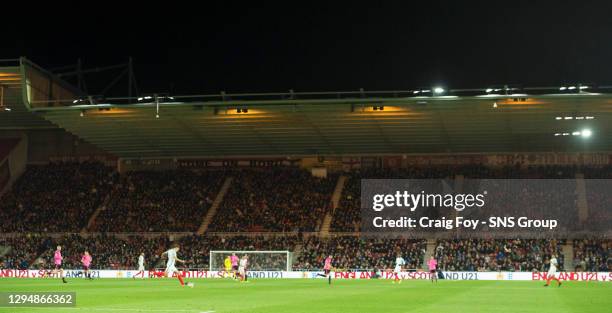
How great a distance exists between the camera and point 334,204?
206 ft

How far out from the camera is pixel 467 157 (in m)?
64.4

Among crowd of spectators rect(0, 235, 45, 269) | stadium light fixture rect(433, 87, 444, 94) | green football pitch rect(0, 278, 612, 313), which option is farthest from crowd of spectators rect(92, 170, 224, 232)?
green football pitch rect(0, 278, 612, 313)

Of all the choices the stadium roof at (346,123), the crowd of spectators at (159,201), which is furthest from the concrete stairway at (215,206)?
the stadium roof at (346,123)

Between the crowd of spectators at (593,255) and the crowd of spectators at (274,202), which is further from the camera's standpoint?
the crowd of spectators at (274,202)

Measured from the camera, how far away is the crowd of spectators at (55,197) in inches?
2509

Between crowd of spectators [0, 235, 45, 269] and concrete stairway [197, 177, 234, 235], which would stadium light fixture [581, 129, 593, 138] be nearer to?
concrete stairway [197, 177, 234, 235]

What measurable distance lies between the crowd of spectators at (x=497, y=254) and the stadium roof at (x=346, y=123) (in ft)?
26.2

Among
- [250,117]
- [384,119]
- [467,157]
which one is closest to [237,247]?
[250,117]

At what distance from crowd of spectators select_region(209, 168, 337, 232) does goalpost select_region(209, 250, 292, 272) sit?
656 cm

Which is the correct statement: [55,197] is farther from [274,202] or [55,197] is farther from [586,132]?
[586,132]

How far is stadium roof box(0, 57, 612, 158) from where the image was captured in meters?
51.6

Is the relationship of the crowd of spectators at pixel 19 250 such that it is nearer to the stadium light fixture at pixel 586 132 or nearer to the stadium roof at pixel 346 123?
the stadium roof at pixel 346 123

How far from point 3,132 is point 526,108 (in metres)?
43.9

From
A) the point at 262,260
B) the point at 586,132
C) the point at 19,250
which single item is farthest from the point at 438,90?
the point at 19,250
